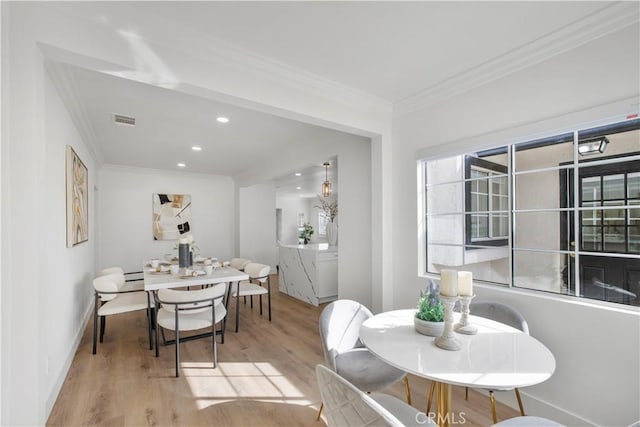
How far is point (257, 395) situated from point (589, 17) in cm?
337

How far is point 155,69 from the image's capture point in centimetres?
186

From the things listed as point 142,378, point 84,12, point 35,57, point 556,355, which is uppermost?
point 84,12

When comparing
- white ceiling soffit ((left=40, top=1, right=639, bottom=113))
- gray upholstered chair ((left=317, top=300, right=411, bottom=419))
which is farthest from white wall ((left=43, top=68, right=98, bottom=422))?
gray upholstered chair ((left=317, top=300, right=411, bottom=419))

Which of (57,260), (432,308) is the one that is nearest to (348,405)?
(432,308)

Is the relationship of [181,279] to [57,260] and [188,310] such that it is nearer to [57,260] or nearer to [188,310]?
[188,310]

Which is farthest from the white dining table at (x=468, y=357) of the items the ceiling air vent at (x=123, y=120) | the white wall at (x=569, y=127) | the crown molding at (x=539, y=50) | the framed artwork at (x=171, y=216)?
the framed artwork at (x=171, y=216)

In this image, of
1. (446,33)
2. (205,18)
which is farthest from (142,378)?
(446,33)

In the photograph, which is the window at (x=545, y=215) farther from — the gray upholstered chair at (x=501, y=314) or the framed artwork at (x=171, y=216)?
the framed artwork at (x=171, y=216)

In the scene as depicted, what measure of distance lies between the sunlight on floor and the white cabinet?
2.04 m

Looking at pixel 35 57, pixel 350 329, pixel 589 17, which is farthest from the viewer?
pixel 350 329

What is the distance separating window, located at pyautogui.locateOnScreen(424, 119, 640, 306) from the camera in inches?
72.5

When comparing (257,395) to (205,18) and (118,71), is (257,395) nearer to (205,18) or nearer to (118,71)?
(118,71)

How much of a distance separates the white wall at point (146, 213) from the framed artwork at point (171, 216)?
10 centimetres

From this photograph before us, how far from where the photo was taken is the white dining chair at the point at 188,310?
268 centimetres
